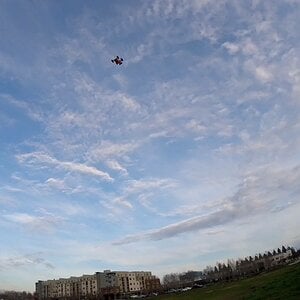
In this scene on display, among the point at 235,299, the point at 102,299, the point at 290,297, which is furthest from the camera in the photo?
the point at 102,299

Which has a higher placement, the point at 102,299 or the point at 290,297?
the point at 102,299

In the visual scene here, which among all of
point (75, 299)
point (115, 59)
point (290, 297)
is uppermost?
point (75, 299)

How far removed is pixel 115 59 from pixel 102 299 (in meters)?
151

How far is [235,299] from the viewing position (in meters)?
46.5

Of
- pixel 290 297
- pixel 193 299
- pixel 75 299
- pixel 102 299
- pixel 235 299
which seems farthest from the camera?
pixel 75 299

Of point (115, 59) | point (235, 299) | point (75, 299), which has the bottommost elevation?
point (235, 299)

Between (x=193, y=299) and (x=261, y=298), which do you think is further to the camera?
(x=193, y=299)

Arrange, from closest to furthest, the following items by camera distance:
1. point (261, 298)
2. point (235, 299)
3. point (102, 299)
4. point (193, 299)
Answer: point (261, 298) < point (235, 299) < point (193, 299) < point (102, 299)

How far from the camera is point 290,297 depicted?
25.7m

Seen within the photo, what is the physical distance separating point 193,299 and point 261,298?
40632 millimetres

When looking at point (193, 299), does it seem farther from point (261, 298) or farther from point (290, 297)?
point (290, 297)

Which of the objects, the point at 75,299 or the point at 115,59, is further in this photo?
the point at 75,299

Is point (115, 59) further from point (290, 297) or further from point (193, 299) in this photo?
point (193, 299)

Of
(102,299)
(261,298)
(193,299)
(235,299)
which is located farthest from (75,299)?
(261,298)
